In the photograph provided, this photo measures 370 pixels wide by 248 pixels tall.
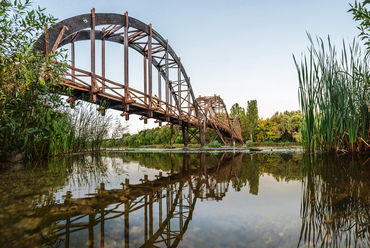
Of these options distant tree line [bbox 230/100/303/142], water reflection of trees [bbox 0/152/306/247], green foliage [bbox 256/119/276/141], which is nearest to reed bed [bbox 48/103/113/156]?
water reflection of trees [bbox 0/152/306/247]

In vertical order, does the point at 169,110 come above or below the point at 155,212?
above

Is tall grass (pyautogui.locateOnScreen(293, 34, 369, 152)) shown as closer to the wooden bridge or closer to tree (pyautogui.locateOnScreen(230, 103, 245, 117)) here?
the wooden bridge

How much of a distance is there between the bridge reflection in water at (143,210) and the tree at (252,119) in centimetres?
3837

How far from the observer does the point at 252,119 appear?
129 ft

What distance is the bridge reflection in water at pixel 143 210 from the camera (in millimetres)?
944

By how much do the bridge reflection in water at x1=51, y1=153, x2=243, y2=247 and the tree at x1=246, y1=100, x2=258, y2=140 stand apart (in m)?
38.4

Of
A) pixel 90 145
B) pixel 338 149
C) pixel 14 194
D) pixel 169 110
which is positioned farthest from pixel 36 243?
pixel 169 110

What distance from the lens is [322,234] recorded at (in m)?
0.88

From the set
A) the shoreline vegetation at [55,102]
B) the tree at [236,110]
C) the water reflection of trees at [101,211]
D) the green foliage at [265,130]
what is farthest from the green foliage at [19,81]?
the tree at [236,110]

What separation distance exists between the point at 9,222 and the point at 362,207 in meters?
1.94

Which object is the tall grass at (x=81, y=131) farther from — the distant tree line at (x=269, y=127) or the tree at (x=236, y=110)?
the tree at (x=236, y=110)

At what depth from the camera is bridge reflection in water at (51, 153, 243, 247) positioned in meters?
0.94

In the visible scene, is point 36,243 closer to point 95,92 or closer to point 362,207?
point 362,207

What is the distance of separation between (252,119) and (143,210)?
4028 centimetres
